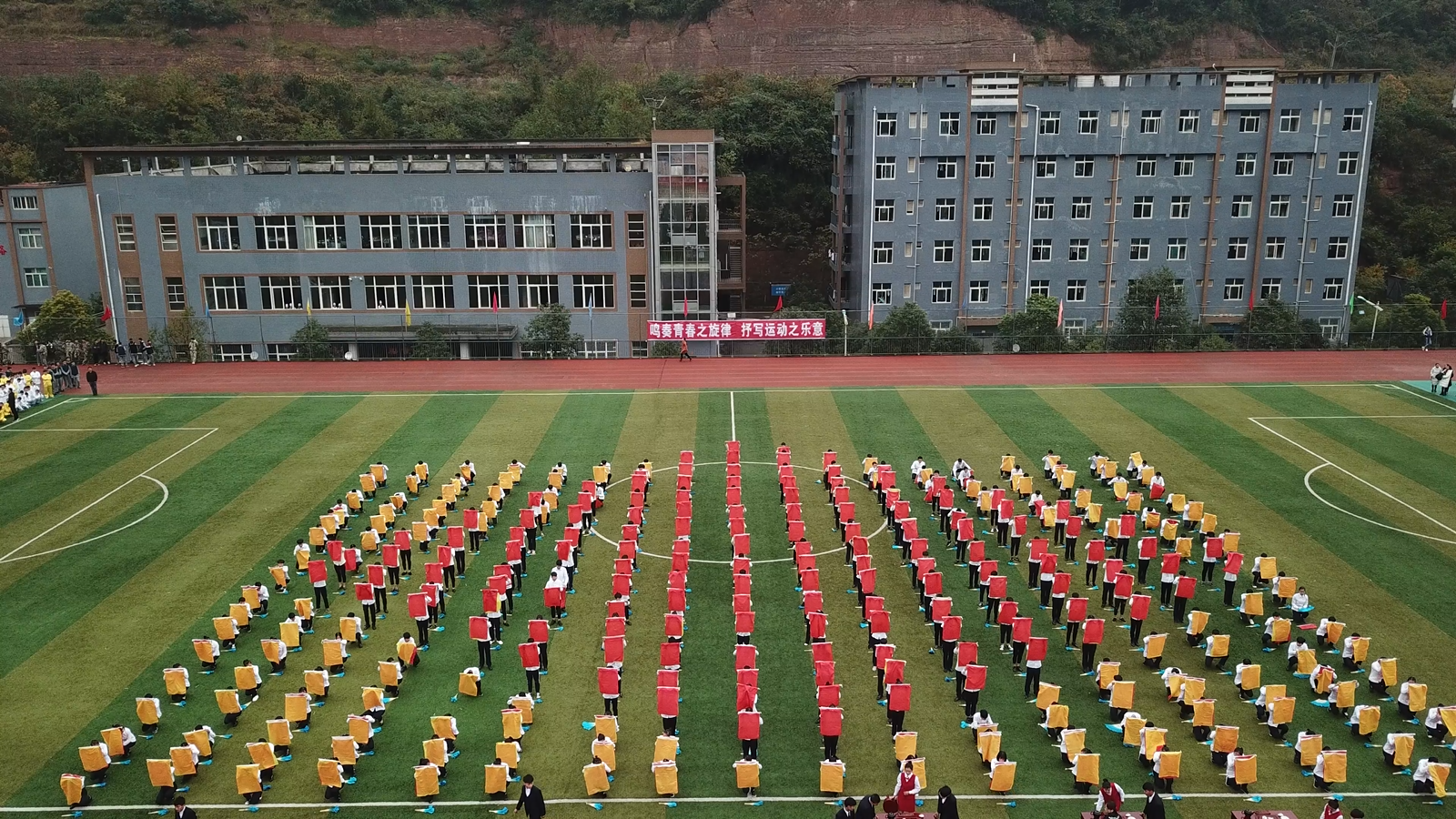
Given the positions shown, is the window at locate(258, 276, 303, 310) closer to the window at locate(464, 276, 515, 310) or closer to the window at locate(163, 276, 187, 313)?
the window at locate(163, 276, 187, 313)

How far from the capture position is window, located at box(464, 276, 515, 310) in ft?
171

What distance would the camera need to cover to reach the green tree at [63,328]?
154 feet

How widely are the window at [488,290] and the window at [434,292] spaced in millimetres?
907

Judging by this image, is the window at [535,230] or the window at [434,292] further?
the window at [434,292]

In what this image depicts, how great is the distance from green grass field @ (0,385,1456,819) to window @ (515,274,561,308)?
12.1 meters

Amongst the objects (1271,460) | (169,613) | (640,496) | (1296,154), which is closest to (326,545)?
(169,613)

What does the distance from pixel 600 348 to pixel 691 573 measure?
96.7ft

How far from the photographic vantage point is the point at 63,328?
154 feet

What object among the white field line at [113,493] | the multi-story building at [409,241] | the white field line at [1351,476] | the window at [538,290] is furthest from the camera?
the window at [538,290]

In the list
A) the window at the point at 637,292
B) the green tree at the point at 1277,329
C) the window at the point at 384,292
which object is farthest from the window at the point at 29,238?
the green tree at the point at 1277,329

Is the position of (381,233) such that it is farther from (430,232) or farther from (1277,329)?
(1277,329)

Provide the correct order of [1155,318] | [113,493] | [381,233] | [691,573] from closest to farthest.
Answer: [691,573]
[113,493]
[1155,318]
[381,233]

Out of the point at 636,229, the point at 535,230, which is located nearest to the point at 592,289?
the point at 636,229

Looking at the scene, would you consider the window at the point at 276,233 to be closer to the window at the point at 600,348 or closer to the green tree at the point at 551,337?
the green tree at the point at 551,337
